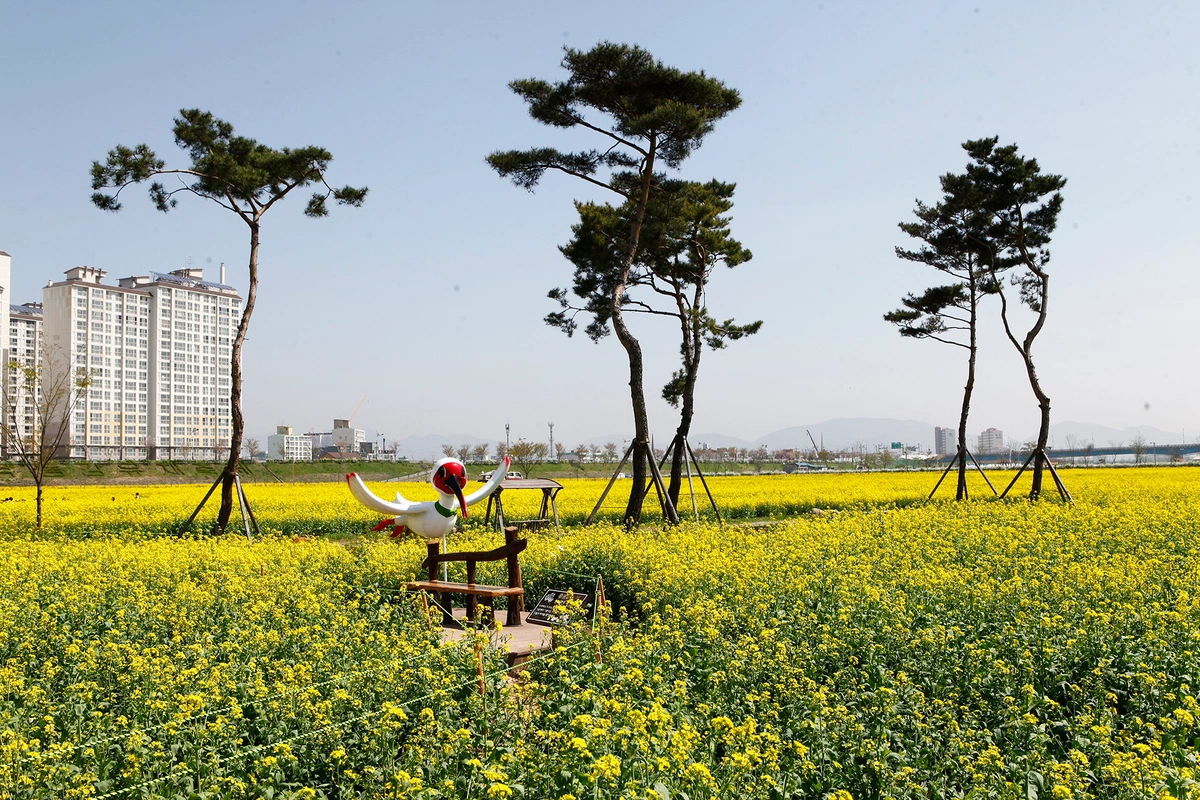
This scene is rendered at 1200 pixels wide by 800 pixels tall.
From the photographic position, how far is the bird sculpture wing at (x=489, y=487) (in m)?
10.2

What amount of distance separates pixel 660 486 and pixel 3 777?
526 inches

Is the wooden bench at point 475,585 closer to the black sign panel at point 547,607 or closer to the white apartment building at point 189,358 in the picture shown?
the black sign panel at point 547,607

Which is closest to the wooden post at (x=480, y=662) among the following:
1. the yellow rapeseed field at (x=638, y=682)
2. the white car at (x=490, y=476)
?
the yellow rapeseed field at (x=638, y=682)

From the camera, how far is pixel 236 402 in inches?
666

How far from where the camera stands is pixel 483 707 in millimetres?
4883

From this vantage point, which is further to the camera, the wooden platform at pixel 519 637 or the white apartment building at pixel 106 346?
the white apartment building at pixel 106 346

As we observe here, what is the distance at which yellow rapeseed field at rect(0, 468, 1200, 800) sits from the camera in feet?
13.5

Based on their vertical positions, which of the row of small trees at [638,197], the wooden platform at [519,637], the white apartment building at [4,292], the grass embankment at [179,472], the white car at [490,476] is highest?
the white apartment building at [4,292]

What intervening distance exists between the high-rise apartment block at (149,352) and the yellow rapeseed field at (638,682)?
9551 centimetres

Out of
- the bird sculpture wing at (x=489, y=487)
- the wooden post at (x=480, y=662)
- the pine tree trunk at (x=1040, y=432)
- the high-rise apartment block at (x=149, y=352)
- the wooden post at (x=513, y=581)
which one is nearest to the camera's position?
the wooden post at (x=480, y=662)

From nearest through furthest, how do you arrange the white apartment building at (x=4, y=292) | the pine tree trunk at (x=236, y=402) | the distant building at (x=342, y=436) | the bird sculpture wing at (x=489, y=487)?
the bird sculpture wing at (x=489, y=487)
the pine tree trunk at (x=236, y=402)
the distant building at (x=342, y=436)
the white apartment building at (x=4, y=292)

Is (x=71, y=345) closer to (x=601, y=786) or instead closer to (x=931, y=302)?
(x=931, y=302)

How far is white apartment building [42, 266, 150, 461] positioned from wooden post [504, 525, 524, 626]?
322 feet

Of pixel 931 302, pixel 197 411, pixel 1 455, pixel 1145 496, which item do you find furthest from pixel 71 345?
pixel 1145 496
